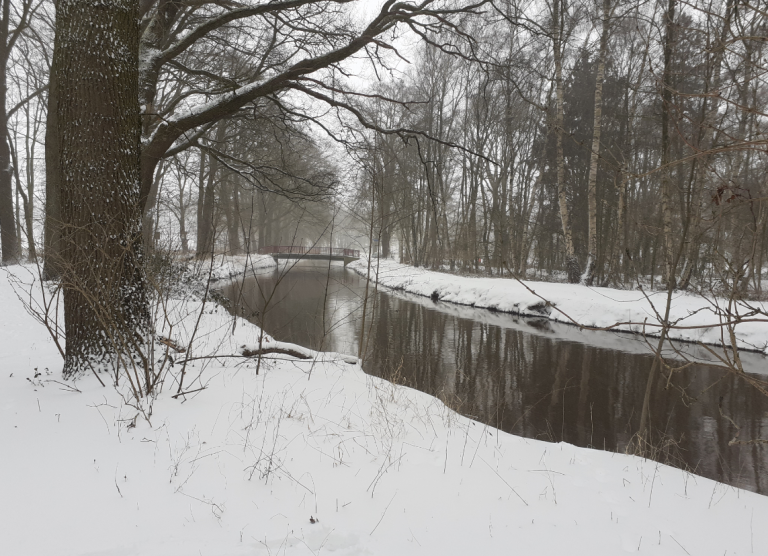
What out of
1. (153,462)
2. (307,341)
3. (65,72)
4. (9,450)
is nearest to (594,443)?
(153,462)

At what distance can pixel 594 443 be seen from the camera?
4945mm

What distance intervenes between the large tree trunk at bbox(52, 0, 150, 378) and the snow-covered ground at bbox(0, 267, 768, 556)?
18.5 inches

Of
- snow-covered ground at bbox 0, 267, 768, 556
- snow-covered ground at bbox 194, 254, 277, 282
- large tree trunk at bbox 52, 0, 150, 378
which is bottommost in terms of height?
snow-covered ground at bbox 0, 267, 768, 556

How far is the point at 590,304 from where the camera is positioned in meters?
11.4

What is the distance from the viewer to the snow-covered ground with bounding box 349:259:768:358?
9.02 metres

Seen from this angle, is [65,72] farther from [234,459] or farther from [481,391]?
[481,391]

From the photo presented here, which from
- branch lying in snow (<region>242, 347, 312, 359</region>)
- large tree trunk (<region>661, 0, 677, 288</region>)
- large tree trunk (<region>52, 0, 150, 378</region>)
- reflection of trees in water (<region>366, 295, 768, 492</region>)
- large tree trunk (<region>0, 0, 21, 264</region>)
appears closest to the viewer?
large tree trunk (<region>661, 0, 677, 288</region>)

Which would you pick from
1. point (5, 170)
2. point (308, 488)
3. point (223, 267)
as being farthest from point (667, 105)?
point (223, 267)

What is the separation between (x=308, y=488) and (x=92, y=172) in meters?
3.24

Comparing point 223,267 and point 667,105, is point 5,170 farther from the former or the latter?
point 667,105

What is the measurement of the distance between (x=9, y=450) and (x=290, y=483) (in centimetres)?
173

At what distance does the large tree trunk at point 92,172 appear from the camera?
12.2ft

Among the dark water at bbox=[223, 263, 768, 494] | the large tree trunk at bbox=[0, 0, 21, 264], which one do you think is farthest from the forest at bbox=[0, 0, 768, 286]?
the dark water at bbox=[223, 263, 768, 494]

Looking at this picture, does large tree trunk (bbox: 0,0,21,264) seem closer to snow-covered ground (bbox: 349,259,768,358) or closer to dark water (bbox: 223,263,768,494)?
dark water (bbox: 223,263,768,494)
